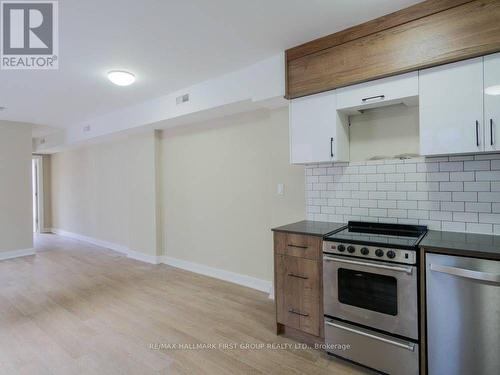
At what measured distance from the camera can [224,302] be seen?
348 centimetres

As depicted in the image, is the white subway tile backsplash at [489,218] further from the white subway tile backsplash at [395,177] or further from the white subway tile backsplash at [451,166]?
the white subway tile backsplash at [395,177]

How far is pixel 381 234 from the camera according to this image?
2447 millimetres

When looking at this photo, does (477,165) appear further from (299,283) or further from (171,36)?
(171,36)

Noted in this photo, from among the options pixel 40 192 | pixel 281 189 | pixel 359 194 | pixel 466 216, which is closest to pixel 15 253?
pixel 40 192

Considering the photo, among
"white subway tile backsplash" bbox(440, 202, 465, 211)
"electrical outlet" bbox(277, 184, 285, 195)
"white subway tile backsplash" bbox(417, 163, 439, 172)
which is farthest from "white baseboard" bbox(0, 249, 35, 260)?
"white subway tile backsplash" bbox(440, 202, 465, 211)

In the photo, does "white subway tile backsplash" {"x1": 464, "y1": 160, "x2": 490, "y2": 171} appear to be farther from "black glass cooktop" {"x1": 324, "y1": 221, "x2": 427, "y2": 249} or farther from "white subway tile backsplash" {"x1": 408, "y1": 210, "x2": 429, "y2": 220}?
"black glass cooktop" {"x1": 324, "y1": 221, "x2": 427, "y2": 249}

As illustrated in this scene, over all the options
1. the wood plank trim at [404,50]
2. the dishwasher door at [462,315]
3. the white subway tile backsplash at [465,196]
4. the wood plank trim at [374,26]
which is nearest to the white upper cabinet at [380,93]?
the wood plank trim at [404,50]

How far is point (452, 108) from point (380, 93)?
1.80 ft

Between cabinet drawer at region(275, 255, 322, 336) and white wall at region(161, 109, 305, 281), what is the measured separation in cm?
84

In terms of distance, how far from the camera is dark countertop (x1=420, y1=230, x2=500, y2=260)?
177 centimetres

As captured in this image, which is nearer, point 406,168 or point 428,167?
point 428,167

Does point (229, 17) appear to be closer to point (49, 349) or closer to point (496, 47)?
point (496, 47)

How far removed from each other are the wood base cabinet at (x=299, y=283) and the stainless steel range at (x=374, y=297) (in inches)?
3.9

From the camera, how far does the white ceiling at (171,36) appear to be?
7.29 feet
